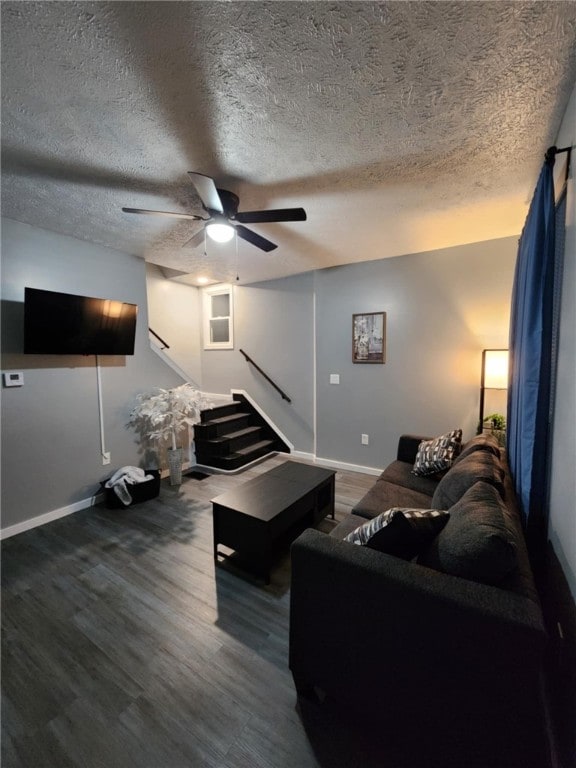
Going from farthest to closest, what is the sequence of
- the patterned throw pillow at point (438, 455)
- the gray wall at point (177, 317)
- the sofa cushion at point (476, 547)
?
the gray wall at point (177, 317)
the patterned throw pillow at point (438, 455)
the sofa cushion at point (476, 547)

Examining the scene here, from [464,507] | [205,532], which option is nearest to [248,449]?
[205,532]

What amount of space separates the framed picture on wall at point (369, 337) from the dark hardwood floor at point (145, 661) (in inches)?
98.6

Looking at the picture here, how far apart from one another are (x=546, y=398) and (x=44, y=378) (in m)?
3.76

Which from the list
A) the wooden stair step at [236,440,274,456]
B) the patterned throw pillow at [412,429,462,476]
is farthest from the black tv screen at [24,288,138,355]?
the patterned throw pillow at [412,429,462,476]

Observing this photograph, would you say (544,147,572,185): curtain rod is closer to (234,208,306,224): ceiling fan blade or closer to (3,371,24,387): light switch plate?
(234,208,306,224): ceiling fan blade

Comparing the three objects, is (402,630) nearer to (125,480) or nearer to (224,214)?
(224,214)

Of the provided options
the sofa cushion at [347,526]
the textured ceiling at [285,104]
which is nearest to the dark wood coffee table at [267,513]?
the sofa cushion at [347,526]

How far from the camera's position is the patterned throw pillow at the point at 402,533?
1210mm

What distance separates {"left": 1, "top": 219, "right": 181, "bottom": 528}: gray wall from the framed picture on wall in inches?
102

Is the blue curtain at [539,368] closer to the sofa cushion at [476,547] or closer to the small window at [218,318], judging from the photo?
the sofa cushion at [476,547]

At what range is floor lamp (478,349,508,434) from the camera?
2781mm

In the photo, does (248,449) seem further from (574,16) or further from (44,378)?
(574,16)

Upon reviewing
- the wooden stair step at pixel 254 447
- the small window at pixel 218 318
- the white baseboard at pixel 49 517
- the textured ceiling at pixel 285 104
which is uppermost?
the textured ceiling at pixel 285 104

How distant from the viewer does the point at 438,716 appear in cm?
98
